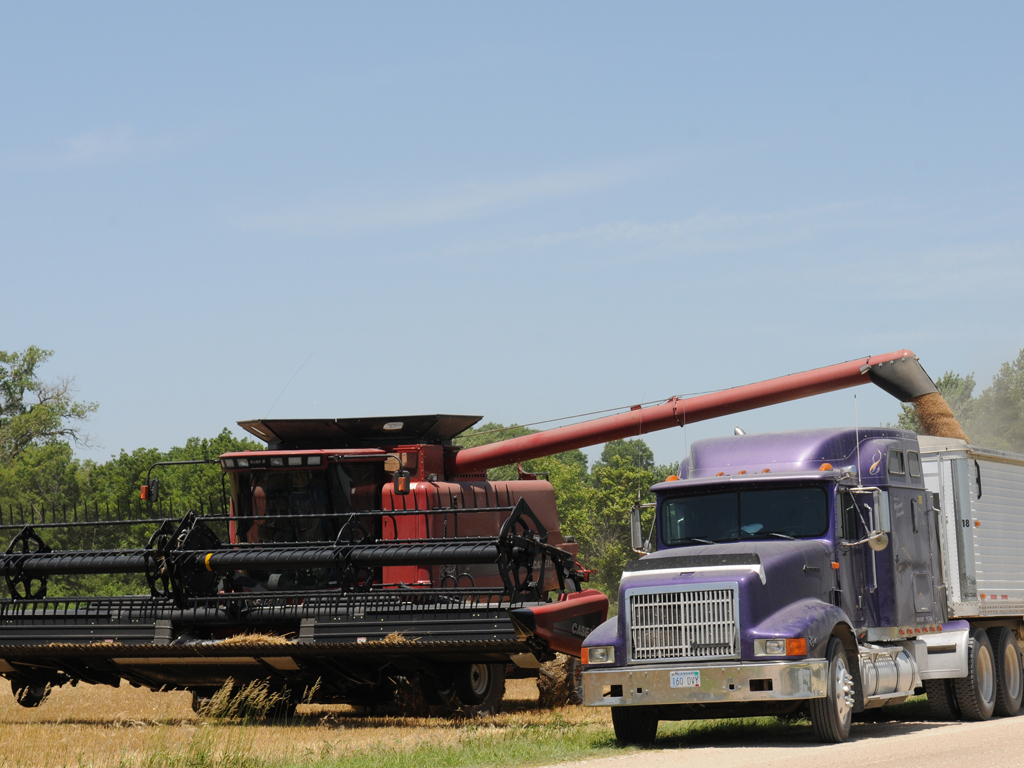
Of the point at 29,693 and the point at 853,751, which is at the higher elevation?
the point at 29,693

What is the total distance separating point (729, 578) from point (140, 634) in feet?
22.8

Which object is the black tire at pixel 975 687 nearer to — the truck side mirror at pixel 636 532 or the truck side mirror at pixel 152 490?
the truck side mirror at pixel 636 532

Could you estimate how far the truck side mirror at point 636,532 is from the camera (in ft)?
47.1

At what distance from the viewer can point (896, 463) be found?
14.7m

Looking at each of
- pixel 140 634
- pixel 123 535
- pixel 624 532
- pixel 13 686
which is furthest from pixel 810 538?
pixel 624 532

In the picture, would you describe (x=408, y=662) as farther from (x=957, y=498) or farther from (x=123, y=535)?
(x=123, y=535)

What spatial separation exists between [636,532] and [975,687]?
15.0ft

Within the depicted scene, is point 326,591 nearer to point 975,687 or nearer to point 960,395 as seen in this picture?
point 975,687

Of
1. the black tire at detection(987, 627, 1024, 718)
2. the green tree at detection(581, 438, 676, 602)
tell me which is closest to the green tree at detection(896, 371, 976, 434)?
the green tree at detection(581, 438, 676, 602)

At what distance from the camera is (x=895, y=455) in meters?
14.7

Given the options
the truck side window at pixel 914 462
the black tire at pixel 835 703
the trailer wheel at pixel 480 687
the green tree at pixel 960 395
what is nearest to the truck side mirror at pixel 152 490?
the trailer wheel at pixel 480 687

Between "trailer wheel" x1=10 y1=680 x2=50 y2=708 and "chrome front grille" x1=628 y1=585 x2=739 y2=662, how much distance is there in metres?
8.47

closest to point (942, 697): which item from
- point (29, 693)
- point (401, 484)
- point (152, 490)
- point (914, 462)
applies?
point (914, 462)

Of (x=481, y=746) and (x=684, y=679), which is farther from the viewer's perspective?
(x=481, y=746)
